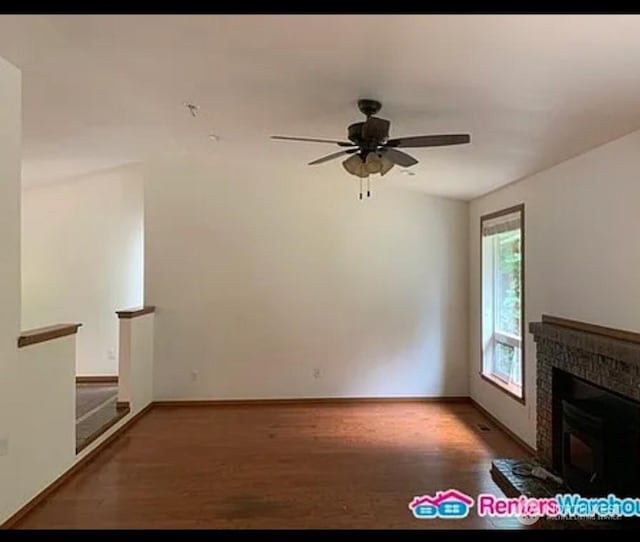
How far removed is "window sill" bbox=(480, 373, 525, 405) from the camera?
4728 mm

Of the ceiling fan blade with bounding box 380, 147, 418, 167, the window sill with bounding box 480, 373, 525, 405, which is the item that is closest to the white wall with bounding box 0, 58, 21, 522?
the ceiling fan blade with bounding box 380, 147, 418, 167

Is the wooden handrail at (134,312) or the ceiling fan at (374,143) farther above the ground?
the ceiling fan at (374,143)

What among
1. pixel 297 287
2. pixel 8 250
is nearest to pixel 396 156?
pixel 8 250

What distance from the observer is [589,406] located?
329 cm

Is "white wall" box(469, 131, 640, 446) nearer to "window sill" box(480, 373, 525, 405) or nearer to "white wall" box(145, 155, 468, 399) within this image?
"window sill" box(480, 373, 525, 405)

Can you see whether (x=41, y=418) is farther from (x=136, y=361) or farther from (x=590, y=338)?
(x=590, y=338)

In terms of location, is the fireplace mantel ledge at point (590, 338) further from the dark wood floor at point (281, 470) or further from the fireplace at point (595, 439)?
the dark wood floor at point (281, 470)

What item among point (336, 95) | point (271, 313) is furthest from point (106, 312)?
point (336, 95)

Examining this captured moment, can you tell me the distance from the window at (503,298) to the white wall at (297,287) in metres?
0.57

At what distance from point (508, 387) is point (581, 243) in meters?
1.95

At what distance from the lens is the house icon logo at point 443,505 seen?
3346 mm

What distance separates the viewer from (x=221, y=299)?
6254mm

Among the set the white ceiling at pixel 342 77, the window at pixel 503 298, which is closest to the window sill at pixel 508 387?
the window at pixel 503 298

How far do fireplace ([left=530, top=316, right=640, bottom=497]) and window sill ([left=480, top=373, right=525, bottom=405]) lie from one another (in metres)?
0.67
